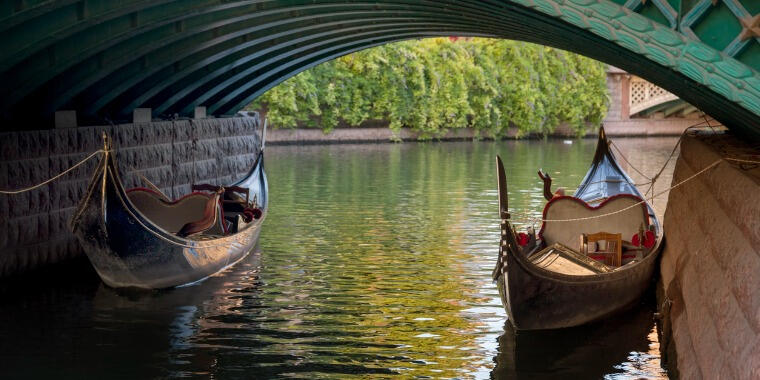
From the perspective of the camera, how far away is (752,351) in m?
5.84

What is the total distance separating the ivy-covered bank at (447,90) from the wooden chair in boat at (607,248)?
96.7 feet

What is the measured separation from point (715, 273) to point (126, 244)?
21.7 feet

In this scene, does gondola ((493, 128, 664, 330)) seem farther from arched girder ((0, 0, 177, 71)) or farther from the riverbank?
the riverbank

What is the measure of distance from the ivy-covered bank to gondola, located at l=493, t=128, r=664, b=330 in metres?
28.6

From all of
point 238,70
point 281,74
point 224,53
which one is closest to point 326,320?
point 224,53

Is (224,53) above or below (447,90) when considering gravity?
above

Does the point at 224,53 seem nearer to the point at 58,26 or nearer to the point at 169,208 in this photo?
the point at 169,208

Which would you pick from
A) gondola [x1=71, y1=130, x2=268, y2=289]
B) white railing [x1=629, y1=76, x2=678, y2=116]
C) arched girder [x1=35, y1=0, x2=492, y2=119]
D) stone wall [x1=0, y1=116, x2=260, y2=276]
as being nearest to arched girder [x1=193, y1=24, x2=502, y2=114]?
stone wall [x1=0, y1=116, x2=260, y2=276]

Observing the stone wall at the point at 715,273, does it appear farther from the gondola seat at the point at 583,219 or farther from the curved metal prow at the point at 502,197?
the curved metal prow at the point at 502,197

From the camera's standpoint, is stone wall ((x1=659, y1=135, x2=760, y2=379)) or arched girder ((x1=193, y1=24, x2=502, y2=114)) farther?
arched girder ((x1=193, y1=24, x2=502, y2=114))

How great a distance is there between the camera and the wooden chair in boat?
38.9 ft

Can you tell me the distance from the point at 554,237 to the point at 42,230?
6.35 m

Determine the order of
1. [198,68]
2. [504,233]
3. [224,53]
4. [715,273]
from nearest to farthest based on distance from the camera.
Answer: [715,273] < [504,233] < [224,53] < [198,68]

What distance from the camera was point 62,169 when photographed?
14.5 meters
